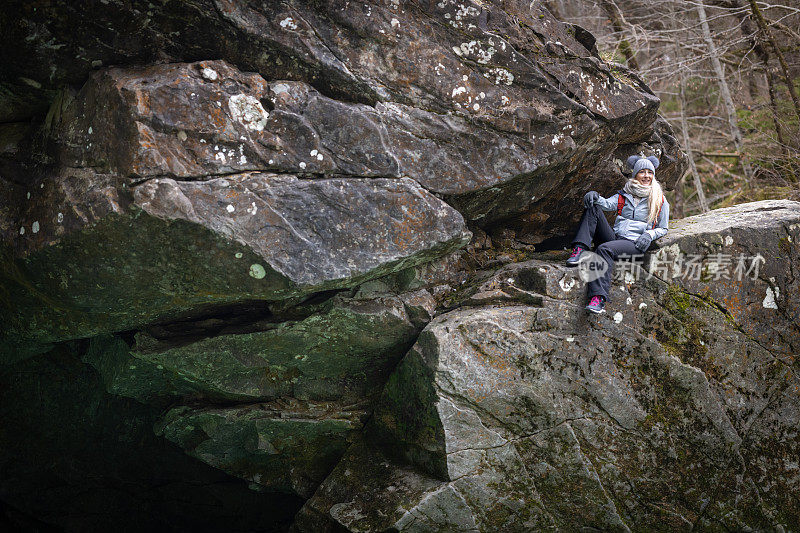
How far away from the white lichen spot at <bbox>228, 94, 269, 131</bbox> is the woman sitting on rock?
3.99 m

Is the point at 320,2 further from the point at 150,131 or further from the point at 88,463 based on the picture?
the point at 88,463

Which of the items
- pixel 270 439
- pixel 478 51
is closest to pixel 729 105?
pixel 478 51

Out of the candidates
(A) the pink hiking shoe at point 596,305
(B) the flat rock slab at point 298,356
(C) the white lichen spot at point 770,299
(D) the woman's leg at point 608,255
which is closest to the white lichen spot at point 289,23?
(B) the flat rock slab at point 298,356

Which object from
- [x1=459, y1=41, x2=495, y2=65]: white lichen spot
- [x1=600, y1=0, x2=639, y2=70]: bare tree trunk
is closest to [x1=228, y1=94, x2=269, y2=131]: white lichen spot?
[x1=459, y1=41, x2=495, y2=65]: white lichen spot

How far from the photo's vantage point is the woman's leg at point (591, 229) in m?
6.91

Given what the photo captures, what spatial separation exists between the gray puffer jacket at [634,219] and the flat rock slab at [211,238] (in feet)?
7.14

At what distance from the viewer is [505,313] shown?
643 cm

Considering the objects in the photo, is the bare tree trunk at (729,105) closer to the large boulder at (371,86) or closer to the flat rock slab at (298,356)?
the large boulder at (371,86)

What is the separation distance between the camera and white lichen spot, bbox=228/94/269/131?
573cm

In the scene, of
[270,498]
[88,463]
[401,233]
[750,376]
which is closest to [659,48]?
[750,376]

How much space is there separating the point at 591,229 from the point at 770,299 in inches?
93.1

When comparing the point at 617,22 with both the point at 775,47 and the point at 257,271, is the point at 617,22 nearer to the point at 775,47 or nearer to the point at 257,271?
the point at 775,47

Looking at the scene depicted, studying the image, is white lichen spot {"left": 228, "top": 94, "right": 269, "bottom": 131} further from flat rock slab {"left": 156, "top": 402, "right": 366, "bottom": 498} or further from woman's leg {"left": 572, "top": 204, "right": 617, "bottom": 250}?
woman's leg {"left": 572, "top": 204, "right": 617, "bottom": 250}

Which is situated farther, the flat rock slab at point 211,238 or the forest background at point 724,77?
the forest background at point 724,77
